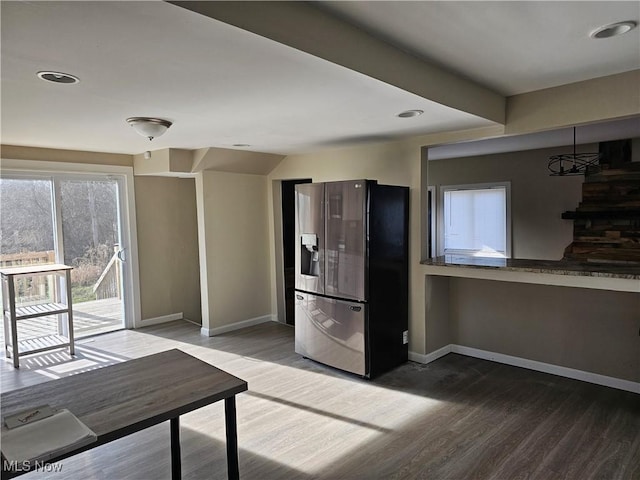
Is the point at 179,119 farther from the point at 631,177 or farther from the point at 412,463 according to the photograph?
the point at 631,177

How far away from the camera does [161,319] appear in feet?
18.0

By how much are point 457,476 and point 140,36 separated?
260cm

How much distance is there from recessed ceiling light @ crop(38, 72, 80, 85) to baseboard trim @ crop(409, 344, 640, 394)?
135 inches

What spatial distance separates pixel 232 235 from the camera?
5109mm

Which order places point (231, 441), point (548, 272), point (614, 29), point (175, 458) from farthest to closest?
point (548, 272), point (175, 458), point (614, 29), point (231, 441)

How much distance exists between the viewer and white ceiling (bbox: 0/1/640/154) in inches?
60.1

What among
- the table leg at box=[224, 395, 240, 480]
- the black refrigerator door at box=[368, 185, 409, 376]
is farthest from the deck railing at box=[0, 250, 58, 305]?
the table leg at box=[224, 395, 240, 480]

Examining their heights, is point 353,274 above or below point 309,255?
below

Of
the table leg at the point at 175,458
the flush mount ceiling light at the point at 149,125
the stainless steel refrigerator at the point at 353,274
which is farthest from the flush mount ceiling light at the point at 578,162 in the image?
the table leg at the point at 175,458

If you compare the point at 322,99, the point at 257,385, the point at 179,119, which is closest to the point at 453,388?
the point at 257,385

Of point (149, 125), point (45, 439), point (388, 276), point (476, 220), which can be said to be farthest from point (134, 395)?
point (476, 220)

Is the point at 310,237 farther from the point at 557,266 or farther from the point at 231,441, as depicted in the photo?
the point at 231,441

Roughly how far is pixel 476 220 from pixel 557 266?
3.29 m

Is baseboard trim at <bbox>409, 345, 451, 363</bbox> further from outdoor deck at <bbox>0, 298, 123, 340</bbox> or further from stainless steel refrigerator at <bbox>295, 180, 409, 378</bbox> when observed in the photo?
outdoor deck at <bbox>0, 298, 123, 340</bbox>
